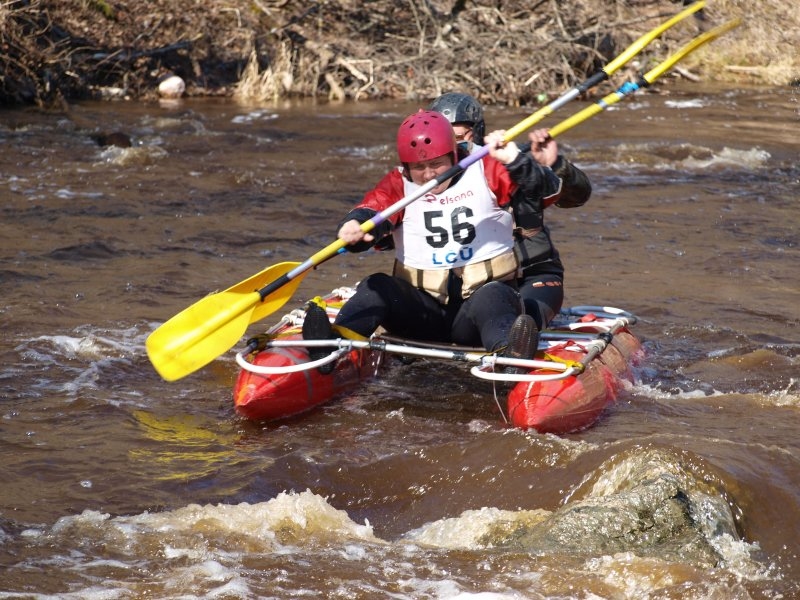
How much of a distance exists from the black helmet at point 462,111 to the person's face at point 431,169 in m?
0.61

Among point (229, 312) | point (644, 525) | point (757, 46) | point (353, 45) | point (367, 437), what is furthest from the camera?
point (757, 46)

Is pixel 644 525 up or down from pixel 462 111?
down

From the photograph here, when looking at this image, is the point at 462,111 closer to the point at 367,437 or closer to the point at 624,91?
the point at 624,91

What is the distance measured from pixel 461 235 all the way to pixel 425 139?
1.58 ft

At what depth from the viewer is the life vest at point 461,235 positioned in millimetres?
5160

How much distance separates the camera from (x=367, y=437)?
4.89m

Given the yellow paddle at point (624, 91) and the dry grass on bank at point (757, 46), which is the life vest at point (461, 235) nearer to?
the yellow paddle at point (624, 91)

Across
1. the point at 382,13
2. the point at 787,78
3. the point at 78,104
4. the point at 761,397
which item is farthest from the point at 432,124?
the point at 787,78

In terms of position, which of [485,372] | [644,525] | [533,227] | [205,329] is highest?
[533,227]

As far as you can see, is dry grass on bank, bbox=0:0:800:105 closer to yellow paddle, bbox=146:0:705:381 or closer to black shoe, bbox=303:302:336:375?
yellow paddle, bbox=146:0:705:381

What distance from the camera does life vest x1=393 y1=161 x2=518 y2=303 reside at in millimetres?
5160

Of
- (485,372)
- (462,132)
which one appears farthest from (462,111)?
(485,372)

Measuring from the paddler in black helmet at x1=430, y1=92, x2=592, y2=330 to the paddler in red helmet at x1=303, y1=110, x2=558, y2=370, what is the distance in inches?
7.8

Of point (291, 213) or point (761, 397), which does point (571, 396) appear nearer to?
point (761, 397)
